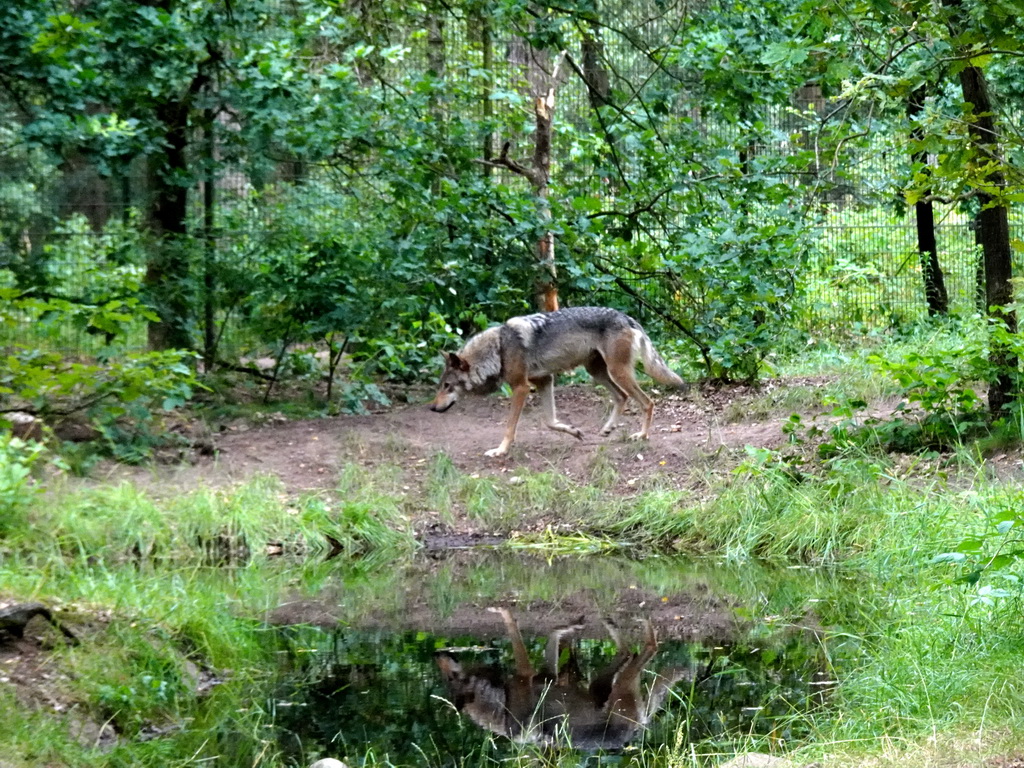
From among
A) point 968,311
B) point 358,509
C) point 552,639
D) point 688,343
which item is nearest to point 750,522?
point 552,639

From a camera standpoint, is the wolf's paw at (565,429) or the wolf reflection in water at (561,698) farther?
the wolf's paw at (565,429)

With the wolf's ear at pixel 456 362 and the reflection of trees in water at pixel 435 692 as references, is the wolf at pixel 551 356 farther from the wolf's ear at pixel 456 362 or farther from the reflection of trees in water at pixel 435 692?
the reflection of trees in water at pixel 435 692

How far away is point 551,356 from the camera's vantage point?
397 inches

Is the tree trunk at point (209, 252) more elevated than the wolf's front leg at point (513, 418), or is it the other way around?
the tree trunk at point (209, 252)

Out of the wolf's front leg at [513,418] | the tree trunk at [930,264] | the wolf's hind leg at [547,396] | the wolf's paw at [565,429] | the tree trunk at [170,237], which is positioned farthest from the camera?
the tree trunk at [930,264]

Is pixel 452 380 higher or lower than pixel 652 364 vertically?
lower

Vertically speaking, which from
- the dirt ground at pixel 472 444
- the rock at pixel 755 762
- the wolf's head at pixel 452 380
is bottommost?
the rock at pixel 755 762

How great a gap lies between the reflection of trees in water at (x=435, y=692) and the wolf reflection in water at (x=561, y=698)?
0.23ft

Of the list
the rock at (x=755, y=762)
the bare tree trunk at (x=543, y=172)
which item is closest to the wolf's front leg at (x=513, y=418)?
the bare tree trunk at (x=543, y=172)

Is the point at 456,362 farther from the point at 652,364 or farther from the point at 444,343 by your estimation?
the point at 652,364

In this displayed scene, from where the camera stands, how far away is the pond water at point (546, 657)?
460cm

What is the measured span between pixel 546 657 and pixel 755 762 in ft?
6.82

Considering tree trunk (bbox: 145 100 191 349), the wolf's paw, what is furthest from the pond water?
tree trunk (bbox: 145 100 191 349)

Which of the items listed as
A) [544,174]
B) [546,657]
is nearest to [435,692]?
[546,657]
